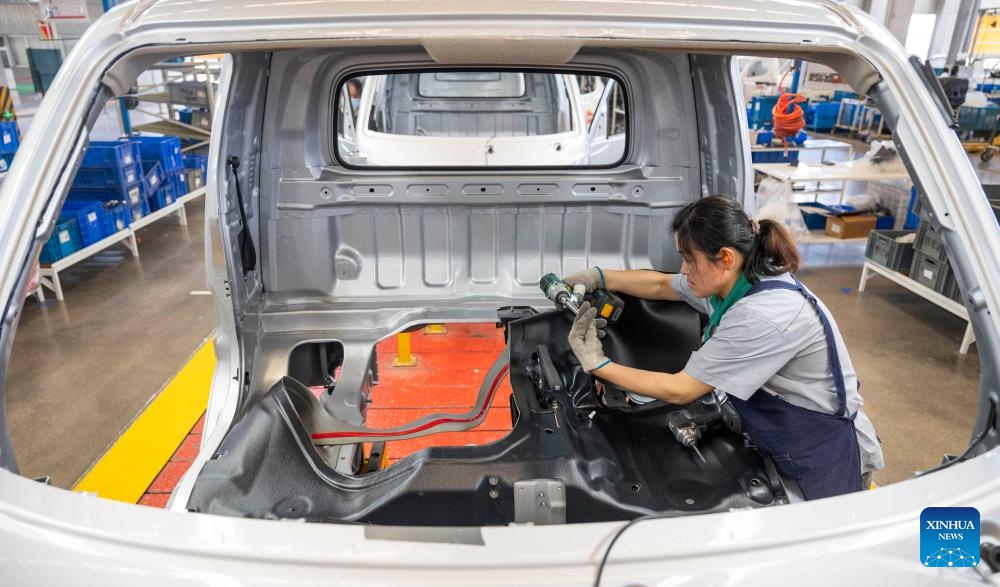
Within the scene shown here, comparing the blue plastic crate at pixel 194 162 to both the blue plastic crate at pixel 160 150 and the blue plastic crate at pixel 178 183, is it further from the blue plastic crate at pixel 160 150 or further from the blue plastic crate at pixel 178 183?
the blue plastic crate at pixel 160 150

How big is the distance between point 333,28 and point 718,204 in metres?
1.19

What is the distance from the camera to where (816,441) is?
191 cm

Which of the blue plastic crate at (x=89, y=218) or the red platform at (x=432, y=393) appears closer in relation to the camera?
the red platform at (x=432, y=393)

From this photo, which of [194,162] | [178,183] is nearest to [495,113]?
[178,183]

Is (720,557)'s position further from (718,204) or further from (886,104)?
(718,204)

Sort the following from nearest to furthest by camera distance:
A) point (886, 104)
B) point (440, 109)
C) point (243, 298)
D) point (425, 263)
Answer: point (886, 104) < point (243, 298) < point (425, 263) < point (440, 109)

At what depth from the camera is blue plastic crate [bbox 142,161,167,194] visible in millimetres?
6781

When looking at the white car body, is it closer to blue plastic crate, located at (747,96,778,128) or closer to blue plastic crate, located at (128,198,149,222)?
blue plastic crate, located at (128,198,149,222)

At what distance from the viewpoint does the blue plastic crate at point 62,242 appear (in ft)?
17.3

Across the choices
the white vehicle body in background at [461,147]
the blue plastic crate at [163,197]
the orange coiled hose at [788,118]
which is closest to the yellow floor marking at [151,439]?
the white vehicle body in background at [461,147]

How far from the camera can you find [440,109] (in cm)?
567

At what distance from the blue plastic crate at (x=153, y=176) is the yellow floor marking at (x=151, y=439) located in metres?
3.32

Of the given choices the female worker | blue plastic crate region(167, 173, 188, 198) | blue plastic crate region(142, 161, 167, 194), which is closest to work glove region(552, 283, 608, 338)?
the female worker

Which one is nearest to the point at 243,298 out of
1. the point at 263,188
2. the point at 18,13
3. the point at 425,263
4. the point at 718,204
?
the point at 263,188
